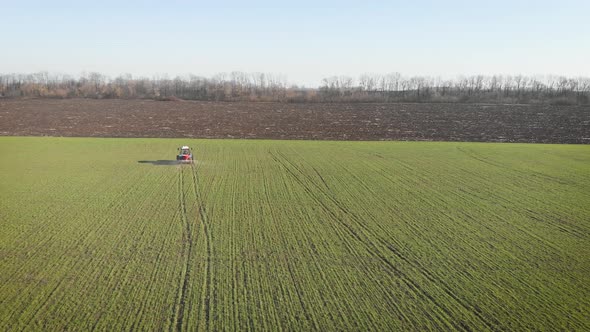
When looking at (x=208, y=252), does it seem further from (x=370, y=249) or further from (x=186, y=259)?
(x=370, y=249)

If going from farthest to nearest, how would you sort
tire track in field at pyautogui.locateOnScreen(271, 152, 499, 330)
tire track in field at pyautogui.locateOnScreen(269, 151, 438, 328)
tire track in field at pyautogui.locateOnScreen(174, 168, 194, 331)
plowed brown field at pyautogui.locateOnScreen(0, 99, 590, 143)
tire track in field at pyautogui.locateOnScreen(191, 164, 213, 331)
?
plowed brown field at pyautogui.locateOnScreen(0, 99, 590, 143)
tire track in field at pyautogui.locateOnScreen(269, 151, 438, 328)
tire track in field at pyautogui.locateOnScreen(271, 152, 499, 330)
tire track in field at pyautogui.locateOnScreen(191, 164, 213, 331)
tire track in field at pyautogui.locateOnScreen(174, 168, 194, 331)

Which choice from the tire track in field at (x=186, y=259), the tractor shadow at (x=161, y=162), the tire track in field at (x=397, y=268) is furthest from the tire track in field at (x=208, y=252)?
→ the tractor shadow at (x=161, y=162)

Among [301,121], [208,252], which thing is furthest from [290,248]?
[301,121]

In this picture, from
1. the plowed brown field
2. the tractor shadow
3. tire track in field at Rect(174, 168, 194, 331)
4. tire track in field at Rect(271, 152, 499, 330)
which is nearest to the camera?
tire track in field at Rect(174, 168, 194, 331)

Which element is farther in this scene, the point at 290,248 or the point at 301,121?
the point at 301,121

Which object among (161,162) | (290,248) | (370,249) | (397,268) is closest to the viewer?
(397,268)

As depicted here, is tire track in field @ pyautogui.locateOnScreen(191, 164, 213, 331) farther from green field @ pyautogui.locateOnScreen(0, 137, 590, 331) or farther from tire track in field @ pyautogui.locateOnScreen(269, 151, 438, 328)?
tire track in field @ pyautogui.locateOnScreen(269, 151, 438, 328)

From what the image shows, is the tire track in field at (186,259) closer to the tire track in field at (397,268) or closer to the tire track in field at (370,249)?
the tire track in field at (370,249)

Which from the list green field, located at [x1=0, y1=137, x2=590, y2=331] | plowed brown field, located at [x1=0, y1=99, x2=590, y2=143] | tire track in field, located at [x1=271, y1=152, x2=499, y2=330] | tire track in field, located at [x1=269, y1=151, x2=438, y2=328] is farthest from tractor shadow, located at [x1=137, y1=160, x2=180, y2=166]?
plowed brown field, located at [x1=0, y1=99, x2=590, y2=143]

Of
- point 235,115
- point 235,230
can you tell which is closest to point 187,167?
point 235,230
